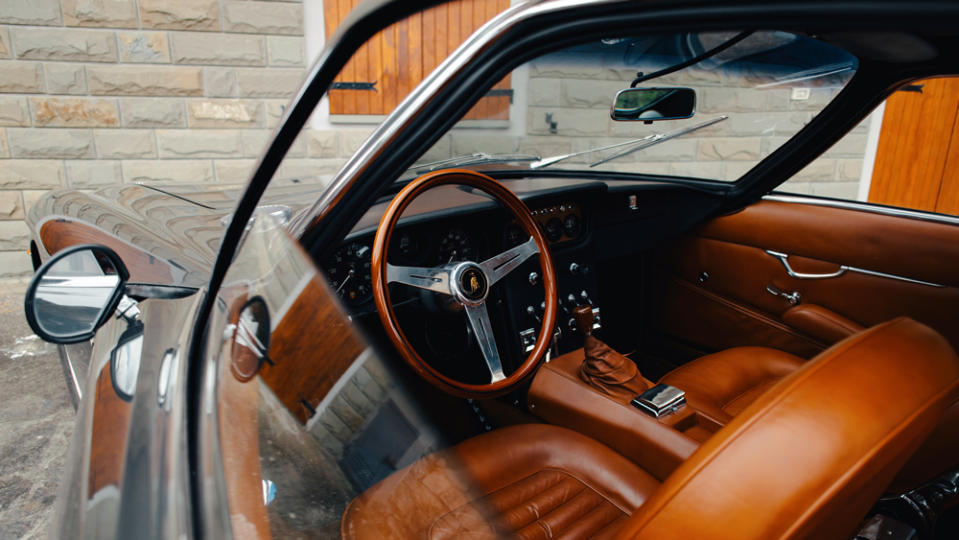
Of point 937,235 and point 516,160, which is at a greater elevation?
point 516,160

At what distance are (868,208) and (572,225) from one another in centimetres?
105

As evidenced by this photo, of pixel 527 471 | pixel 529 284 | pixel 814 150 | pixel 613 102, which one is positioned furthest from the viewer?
pixel 814 150

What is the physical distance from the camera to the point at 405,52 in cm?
83

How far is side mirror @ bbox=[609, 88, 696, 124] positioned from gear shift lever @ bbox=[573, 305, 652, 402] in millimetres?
817

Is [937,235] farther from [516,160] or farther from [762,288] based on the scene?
[516,160]

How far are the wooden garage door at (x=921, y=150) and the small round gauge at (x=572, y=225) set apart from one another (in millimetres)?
1204

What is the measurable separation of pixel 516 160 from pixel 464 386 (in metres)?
1.09

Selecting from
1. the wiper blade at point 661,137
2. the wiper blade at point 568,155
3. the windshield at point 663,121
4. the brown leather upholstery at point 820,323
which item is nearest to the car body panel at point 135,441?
the windshield at point 663,121

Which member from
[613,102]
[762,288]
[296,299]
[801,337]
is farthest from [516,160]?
[296,299]

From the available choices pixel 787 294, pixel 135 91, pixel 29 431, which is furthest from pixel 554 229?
pixel 135 91

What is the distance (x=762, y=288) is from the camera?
2.19 metres

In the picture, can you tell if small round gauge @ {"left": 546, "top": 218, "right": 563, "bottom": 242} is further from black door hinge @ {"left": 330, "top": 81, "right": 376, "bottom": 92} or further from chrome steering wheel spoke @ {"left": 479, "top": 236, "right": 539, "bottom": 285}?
black door hinge @ {"left": 330, "top": 81, "right": 376, "bottom": 92}

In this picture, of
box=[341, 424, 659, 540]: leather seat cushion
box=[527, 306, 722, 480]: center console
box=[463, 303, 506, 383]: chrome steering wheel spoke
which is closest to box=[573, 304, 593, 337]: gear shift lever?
box=[527, 306, 722, 480]: center console

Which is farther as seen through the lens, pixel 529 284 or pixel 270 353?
pixel 529 284
